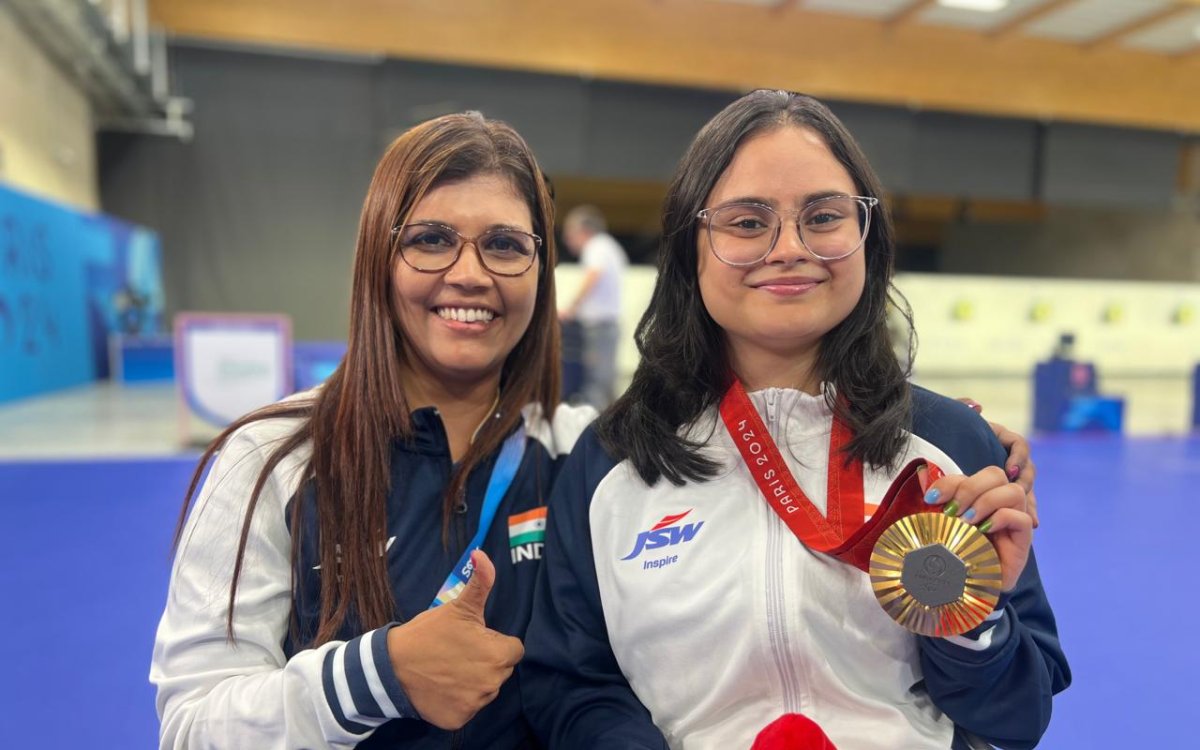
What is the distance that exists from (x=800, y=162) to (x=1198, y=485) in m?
5.19

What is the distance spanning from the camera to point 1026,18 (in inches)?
482

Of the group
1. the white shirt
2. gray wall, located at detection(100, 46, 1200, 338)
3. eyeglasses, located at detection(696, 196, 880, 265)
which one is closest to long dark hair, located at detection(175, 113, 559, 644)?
eyeglasses, located at detection(696, 196, 880, 265)

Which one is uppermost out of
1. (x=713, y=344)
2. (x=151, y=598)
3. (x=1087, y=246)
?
(x=1087, y=246)

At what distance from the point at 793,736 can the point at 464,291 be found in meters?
0.82

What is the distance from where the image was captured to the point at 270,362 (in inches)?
207

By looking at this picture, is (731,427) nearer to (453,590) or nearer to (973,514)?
(973,514)

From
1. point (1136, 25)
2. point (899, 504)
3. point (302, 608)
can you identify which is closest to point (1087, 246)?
point (1136, 25)

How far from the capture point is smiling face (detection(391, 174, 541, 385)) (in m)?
1.26

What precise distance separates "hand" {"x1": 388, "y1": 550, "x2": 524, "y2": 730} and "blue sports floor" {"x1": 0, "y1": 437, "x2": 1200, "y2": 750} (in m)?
1.40

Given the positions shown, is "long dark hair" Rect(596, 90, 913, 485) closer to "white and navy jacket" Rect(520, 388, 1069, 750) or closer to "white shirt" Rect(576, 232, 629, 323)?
"white and navy jacket" Rect(520, 388, 1069, 750)

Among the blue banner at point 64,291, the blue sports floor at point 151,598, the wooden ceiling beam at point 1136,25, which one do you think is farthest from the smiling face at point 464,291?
the wooden ceiling beam at point 1136,25

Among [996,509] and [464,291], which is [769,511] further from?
[464,291]

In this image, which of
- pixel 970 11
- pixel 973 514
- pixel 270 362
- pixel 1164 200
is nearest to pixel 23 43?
pixel 270 362

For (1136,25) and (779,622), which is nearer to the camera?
(779,622)
